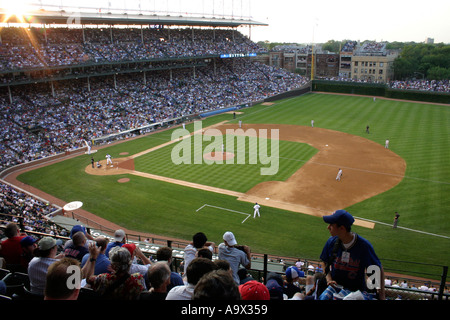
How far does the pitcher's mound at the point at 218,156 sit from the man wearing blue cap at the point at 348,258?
27.7m

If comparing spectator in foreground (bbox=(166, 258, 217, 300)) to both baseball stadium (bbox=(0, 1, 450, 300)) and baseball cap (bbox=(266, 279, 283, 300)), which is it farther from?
baseball stadium (bbox=(0, 1, 450, 300))

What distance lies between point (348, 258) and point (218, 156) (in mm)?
28622

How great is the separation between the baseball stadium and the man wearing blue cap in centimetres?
227

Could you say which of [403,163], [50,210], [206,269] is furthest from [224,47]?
[206,269]

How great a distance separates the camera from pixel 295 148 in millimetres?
35188

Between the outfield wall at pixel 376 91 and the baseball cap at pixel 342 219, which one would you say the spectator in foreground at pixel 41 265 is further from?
the outfield wall at pixel 376 91

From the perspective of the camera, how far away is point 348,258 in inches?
184

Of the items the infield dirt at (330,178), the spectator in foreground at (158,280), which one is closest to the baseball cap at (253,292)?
the spectator in foreground at (158,280)

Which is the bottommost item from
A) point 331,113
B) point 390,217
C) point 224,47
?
point 390,217

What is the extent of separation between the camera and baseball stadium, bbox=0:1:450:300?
1870cm

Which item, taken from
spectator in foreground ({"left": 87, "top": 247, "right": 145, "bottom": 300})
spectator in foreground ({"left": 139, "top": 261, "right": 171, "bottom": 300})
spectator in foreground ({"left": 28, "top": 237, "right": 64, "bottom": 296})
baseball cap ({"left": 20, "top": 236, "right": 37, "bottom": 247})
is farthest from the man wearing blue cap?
baseball cap ({"left": 20, "top": 236, "right": 37, "bottom": 247})
